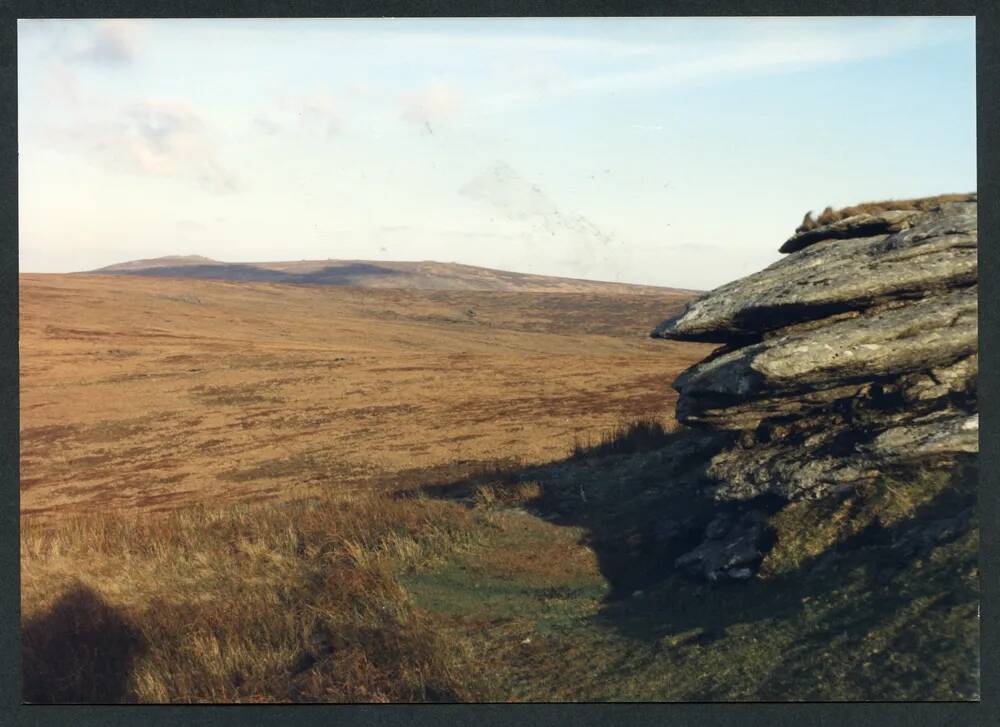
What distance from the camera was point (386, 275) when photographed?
481ft

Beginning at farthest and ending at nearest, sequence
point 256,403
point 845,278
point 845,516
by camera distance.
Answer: point 256,403, point 845,278, point 845,516

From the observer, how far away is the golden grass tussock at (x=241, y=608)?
8.90 m

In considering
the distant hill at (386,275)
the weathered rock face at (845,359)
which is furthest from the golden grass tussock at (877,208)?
the distant hill at (386,275)

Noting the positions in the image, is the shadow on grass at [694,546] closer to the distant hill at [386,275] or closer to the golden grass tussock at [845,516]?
the golden grass tussock at [845,516]

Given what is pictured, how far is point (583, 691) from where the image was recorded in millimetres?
8391

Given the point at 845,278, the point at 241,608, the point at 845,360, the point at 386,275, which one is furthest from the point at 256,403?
the point at 386,275

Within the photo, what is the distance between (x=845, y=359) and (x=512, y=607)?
5144 mm

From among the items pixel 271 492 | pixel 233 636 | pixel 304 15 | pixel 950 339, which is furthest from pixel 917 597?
pixel 271 492

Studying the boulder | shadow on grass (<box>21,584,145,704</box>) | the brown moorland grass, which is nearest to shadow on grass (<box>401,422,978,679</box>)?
the boulder

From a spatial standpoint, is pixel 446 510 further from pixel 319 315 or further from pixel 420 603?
pixel 319 315

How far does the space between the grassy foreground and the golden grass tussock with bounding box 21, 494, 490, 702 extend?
1.3 inches

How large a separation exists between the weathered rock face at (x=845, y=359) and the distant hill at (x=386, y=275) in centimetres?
12408

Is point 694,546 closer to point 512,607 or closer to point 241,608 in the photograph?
point 512,607

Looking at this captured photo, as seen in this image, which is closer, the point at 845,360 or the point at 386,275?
the point at 845,360
